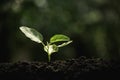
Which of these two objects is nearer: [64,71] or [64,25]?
[64,71]

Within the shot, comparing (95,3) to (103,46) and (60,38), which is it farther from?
(60,38)

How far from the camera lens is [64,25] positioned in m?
2.93

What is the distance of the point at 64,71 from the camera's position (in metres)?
0.74

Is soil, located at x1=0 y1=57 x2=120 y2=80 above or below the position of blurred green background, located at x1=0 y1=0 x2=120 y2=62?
below

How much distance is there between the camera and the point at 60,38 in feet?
3.27

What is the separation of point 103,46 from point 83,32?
247 millimetres

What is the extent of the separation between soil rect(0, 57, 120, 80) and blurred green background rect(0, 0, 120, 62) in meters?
1.85

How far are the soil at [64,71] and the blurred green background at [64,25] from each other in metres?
1.85

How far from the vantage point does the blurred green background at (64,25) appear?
272 centimetres

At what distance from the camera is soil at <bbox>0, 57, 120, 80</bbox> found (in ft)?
2.36

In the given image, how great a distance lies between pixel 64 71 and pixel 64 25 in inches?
86.5

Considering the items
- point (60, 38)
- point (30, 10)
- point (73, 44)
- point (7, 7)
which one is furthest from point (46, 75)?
point (73, 44)

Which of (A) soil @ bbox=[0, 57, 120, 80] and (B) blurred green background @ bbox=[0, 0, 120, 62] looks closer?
(A) soil @ bbox=[0, 57, 120, 80]

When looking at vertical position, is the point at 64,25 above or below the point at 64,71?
above
